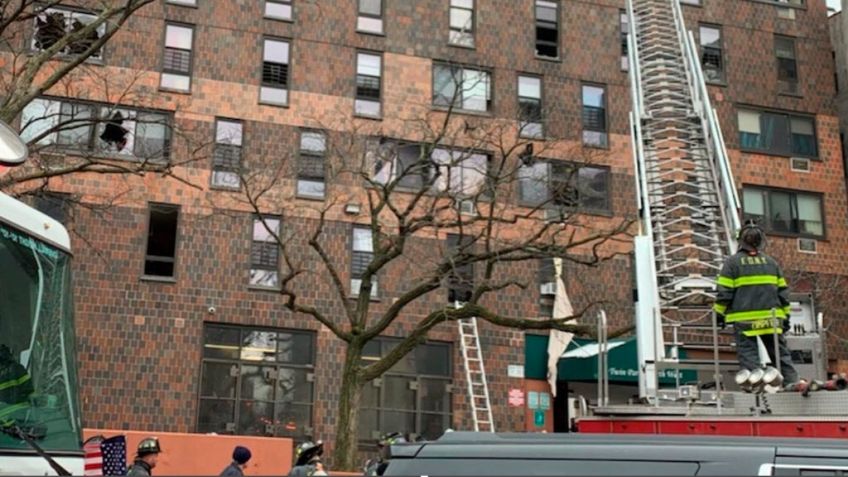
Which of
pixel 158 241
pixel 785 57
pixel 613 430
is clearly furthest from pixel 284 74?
pixel 613 430

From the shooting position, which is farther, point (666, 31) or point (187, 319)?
point (187, 319)

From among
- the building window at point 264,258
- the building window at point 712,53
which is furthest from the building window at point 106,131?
the building window at point 712,53

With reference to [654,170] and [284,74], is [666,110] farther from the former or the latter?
[284,74]

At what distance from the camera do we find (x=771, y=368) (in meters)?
6.56

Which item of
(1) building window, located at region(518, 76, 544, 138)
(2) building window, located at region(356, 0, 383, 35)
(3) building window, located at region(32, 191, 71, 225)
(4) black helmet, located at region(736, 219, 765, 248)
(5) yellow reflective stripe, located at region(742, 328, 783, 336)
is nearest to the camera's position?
(5) yellow reflective stripe, located at region(742, 328, 783, 336)

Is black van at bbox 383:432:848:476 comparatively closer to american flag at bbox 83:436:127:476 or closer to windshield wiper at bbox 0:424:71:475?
windshield wiper at bbox 0:424:71:475

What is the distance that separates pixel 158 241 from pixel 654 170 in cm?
1293

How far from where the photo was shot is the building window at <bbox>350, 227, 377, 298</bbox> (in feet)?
73.3

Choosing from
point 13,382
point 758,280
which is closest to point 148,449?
point 13,382

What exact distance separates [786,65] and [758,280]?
22.4m

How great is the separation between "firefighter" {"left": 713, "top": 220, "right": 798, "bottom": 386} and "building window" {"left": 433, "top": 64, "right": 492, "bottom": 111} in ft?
56.2

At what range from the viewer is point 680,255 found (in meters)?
10.4

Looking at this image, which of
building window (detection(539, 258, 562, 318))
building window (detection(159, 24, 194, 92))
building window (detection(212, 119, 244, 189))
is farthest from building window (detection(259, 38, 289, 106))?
building window (detection(539, 258, 562, 318))

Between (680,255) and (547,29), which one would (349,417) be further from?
(547,29)
